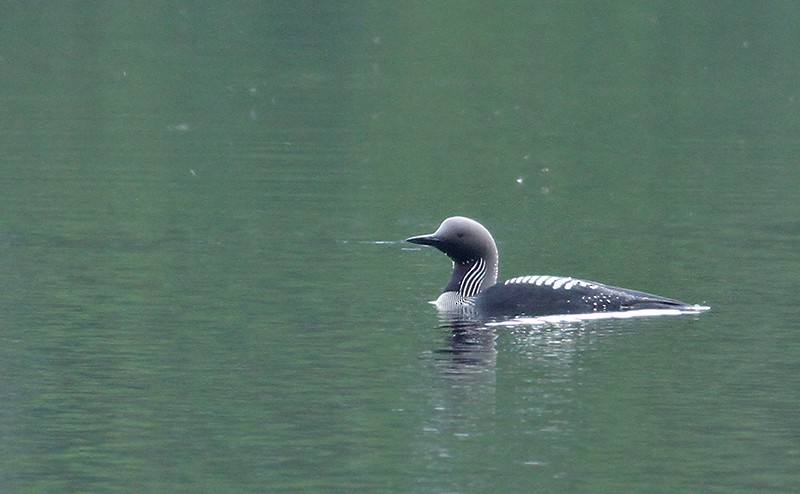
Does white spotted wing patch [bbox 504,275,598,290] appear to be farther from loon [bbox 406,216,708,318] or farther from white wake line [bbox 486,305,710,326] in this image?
white wake line [bbox 486,305,710,326]

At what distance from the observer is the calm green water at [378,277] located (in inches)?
362

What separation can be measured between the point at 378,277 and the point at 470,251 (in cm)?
119

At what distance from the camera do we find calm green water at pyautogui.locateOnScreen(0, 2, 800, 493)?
9203mm

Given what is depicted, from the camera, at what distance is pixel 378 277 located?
14.7m

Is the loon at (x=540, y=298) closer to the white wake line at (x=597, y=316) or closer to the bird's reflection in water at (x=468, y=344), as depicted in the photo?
the white wake line at (x=597, y=316)

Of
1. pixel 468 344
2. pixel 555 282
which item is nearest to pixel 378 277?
pixel 555 282

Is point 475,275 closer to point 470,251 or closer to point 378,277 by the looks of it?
point 470,251

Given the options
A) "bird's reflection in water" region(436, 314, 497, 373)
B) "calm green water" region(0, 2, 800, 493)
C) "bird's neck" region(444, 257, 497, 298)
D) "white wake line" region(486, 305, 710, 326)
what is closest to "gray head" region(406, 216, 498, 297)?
"bird's neck" region(444, 257, 497, 298)

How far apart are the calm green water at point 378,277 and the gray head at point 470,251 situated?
0.47 m

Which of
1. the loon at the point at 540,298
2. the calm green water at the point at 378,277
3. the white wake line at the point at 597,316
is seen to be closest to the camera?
the calm green water at the point at 378,277

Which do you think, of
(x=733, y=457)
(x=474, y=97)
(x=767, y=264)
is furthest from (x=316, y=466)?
(x=474, y=97)

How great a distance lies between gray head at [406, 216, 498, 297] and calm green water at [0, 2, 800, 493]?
0.47m

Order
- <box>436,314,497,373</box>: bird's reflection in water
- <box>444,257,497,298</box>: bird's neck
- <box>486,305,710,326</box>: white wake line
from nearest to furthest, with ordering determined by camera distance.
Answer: <box>436,314,497,373</box>: bird's reflection in water < <box>486,305,710,326</box>: white wake line < <box>444,257,497,298</box>: bird's neck

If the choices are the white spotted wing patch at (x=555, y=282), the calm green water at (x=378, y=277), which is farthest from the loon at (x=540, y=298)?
the calm green water at (x=378, y=277)
